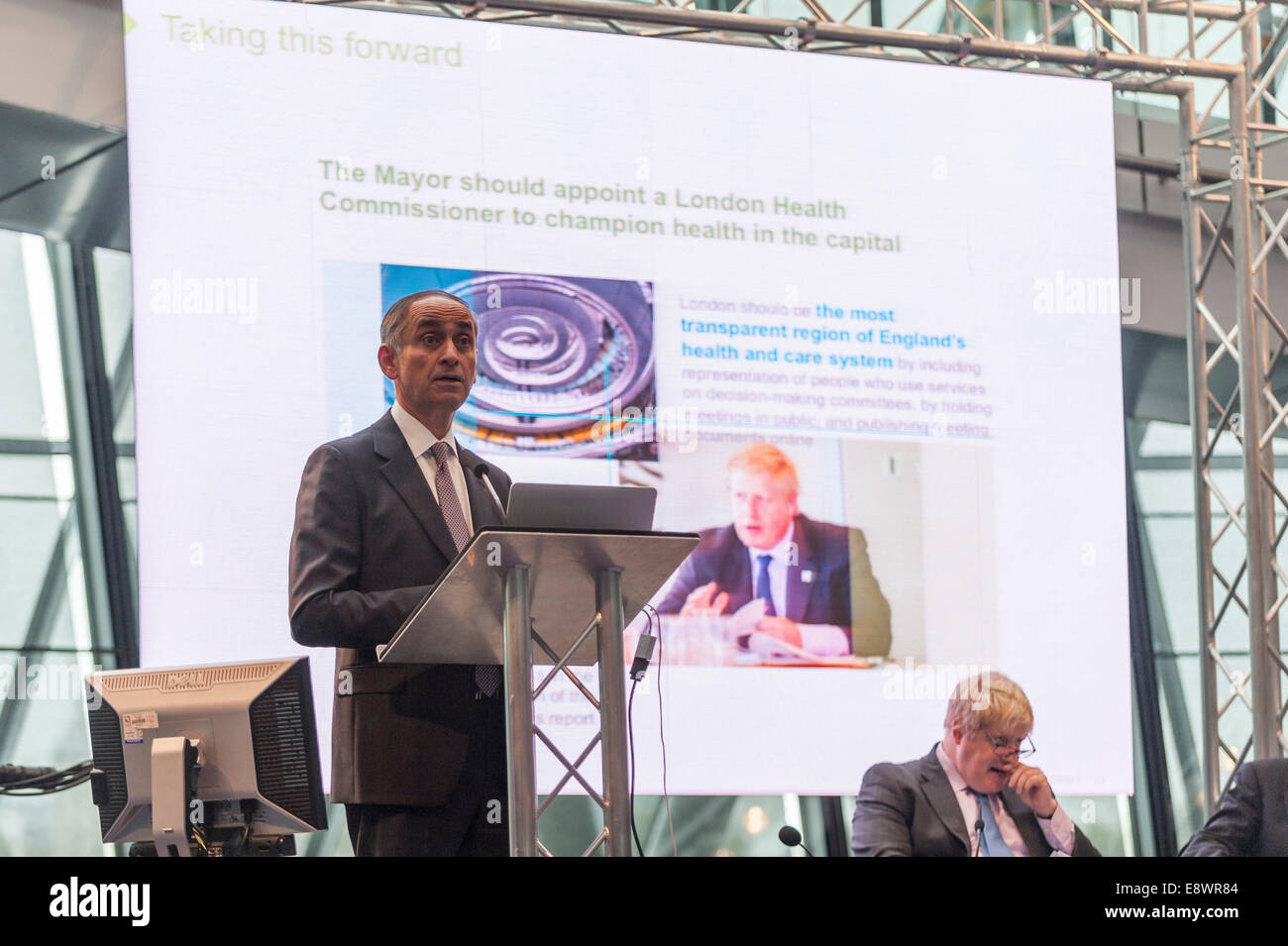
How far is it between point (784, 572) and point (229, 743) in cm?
264

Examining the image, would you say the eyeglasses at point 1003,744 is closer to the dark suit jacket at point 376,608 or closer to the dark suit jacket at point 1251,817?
the dark suit jacket at point 1251,817

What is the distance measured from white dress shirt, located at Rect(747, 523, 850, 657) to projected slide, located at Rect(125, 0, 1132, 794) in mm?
13

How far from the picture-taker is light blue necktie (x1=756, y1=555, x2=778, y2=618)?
17.3ft

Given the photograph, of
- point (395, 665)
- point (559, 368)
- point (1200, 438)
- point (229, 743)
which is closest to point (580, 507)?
point (395, 665)

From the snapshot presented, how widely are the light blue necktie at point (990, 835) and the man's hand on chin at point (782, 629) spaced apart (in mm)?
1002

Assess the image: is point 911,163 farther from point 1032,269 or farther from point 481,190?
point 481,190

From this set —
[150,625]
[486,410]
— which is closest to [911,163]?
[486,410]

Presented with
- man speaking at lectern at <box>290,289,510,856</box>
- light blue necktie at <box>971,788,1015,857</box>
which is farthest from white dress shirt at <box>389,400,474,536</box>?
light blue necktie at <box>971,788,1015,857</box>

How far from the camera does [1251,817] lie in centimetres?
394

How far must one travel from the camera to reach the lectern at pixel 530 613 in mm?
2598

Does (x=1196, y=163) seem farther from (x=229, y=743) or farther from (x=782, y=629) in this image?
(x=229, y=743)

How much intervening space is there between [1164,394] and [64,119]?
17.8ft
